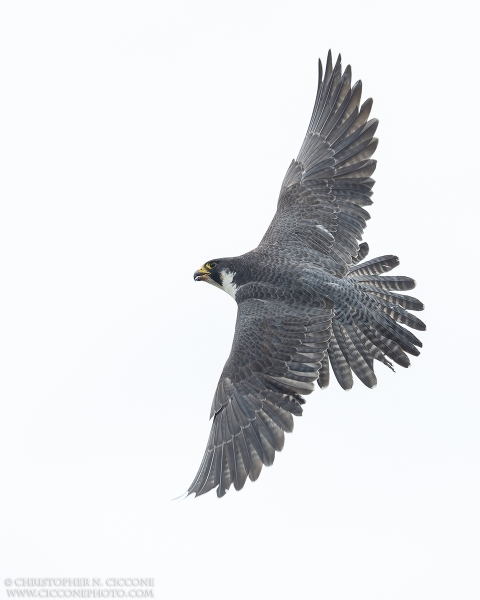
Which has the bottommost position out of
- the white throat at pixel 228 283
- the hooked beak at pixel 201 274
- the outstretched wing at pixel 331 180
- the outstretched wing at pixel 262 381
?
the outstretched wing at pixel 262 381

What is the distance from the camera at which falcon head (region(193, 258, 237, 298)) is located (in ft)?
58.2

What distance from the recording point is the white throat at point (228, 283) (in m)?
17.7

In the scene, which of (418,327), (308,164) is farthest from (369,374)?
(308,164)

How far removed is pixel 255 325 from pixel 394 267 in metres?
2.52

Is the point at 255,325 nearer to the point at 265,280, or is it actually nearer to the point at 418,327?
the point at 265,280

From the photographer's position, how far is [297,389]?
15.7 meters

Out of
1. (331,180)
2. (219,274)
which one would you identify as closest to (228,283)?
(219,274)

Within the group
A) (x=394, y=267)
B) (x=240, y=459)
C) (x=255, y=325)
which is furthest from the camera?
(x=394, y=267)

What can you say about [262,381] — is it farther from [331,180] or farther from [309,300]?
[331,180]

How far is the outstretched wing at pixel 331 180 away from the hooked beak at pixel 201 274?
904mm

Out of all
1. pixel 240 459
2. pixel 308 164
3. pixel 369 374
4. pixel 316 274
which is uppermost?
pixel 308 164

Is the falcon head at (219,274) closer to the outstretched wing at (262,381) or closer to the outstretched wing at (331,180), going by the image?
the outstretched wing at (331,180)

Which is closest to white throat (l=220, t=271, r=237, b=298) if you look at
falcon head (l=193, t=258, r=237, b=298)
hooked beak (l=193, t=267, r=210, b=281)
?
falcon head (l=193, t=258, r=237, b=298)

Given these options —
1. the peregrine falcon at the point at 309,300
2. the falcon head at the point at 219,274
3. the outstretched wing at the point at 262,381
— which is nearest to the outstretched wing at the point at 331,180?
the peregrine falcon at the point at 309,300
